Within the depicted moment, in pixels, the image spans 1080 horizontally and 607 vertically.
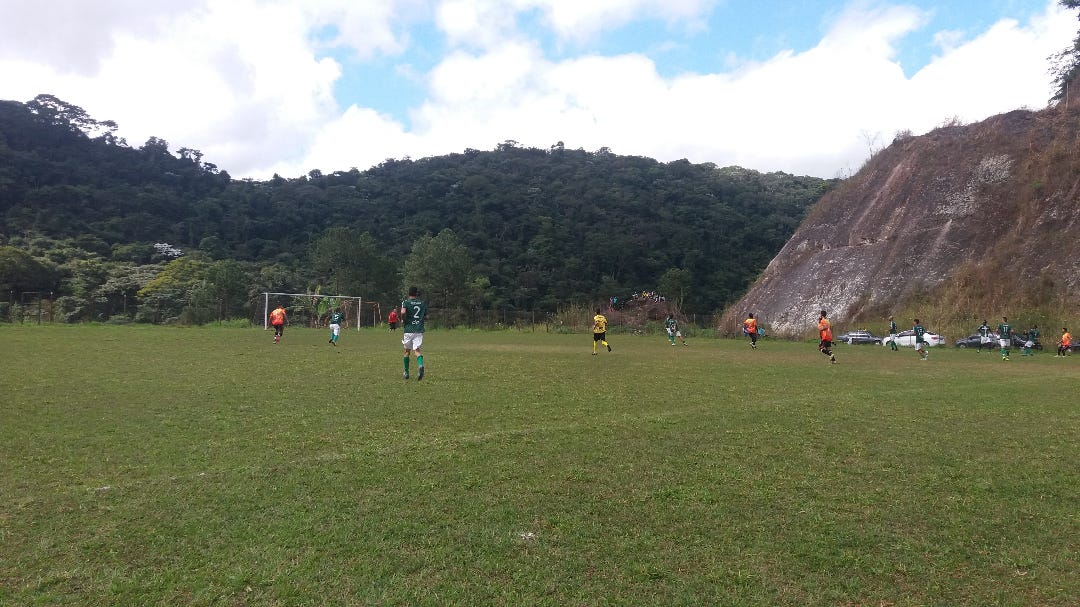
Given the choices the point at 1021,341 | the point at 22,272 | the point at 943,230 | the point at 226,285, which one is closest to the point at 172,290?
the point at 226,285

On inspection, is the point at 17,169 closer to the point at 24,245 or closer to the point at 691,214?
the point at 24,245

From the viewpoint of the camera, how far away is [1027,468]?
6.06 m

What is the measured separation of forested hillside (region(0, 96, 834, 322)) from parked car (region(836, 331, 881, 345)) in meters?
19.2

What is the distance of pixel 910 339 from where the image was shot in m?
33.3

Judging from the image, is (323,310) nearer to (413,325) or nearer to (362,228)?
(362,228)

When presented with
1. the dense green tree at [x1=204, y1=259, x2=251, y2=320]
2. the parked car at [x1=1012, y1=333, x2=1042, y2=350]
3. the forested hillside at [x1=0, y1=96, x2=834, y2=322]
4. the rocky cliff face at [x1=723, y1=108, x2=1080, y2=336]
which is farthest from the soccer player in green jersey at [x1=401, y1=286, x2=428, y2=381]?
the dense green tree at [x1=204, y1=259, x2=251, y2=320]

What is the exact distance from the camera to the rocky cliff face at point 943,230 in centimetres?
3219

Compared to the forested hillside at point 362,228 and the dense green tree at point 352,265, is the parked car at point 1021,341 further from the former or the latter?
the dense green tree at point 352,265

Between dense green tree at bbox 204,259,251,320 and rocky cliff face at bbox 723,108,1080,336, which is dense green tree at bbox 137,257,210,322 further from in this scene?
rocky cliff face at bbox 723,108,1080,336

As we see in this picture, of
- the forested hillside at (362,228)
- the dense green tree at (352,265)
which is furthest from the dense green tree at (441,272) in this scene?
the dense green tree at (352,265)

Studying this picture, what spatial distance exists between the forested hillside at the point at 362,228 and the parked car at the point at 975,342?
24848mm

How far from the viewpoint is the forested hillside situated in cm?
5547

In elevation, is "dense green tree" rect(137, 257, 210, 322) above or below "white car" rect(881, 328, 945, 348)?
above

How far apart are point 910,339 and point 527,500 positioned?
33.8 meters
